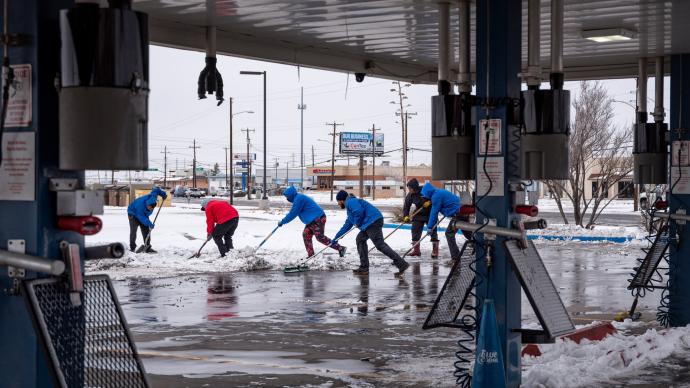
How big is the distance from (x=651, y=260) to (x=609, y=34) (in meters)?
2.86

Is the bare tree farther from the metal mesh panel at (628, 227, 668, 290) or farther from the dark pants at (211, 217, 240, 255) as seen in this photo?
the metal mesh panel at (628, 227, 668, 290)

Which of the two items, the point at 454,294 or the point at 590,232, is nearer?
the point at 454,294

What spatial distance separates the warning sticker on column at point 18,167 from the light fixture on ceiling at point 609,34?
26.2ft

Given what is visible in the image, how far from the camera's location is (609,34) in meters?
11.4

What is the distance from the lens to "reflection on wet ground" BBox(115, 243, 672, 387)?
9086 millimetres

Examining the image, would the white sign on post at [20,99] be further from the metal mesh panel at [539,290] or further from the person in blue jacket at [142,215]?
the person in blue jacket at [142,215]

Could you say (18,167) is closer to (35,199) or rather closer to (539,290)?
(35,199)

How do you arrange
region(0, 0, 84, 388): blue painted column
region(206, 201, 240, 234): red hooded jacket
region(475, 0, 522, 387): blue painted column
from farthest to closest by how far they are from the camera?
region(206, 201, 240, 234): red hooded jacket, region(475, 0, 522, 387): blue painted column, region(0, 0, 84, 388): blue painted column

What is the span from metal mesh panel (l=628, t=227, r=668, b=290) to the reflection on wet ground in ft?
3.57

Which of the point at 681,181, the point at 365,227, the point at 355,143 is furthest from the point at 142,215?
the point at 355,143

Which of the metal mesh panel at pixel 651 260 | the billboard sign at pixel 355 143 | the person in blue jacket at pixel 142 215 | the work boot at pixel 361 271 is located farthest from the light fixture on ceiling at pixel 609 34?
the billboard sign at pixel 355 143

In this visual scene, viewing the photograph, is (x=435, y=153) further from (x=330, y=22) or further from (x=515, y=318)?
(x=330, y=22)

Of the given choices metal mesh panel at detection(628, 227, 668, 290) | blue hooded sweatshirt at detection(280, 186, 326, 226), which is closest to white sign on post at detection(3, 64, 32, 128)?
metal mesh panel at detection(628, 227, 668, 290)

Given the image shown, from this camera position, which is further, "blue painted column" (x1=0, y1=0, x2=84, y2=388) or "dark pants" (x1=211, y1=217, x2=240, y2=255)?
"dark pants" (x1=211, y1=217, x2=240, y2=255)
